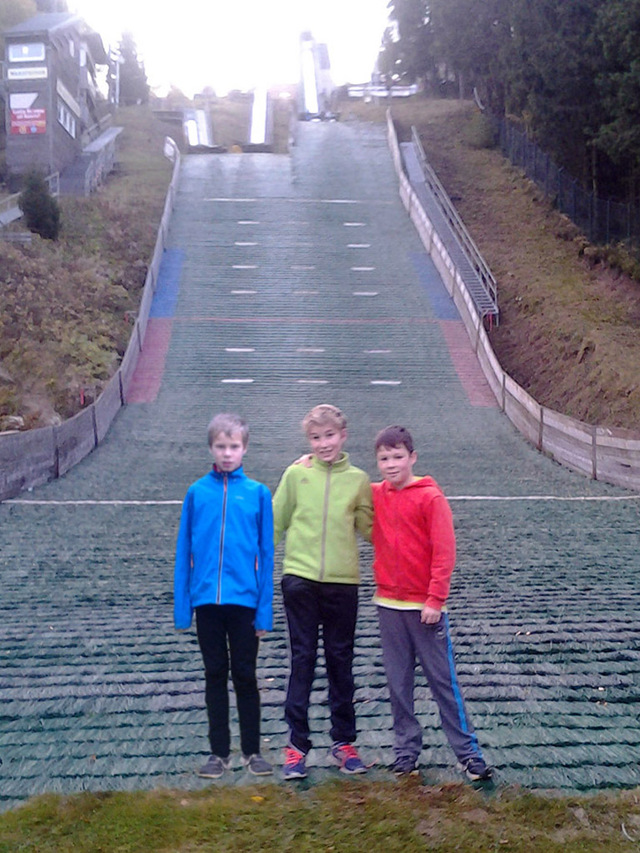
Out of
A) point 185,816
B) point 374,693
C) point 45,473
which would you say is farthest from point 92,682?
point 45,473

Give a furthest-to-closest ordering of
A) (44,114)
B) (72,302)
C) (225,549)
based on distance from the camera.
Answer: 1. (44,114)
2. (72,302)
3. (225,549)

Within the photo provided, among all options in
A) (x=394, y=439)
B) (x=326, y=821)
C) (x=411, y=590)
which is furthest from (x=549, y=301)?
(x=326, y=821)

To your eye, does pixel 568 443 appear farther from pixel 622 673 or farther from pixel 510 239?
pixel 510 239

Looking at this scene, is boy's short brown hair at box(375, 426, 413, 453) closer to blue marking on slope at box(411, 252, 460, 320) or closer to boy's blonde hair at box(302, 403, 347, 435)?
boy's blonde hair at box(302, 403, 347, 435)

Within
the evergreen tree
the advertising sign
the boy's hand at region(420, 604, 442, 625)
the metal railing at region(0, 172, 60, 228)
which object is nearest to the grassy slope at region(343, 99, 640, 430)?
the boy's hand at region(420, 604, 442, 625)

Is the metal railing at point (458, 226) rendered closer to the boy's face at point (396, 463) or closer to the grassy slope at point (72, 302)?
the grassy slope at point (72, 302)

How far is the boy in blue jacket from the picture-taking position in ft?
12.0

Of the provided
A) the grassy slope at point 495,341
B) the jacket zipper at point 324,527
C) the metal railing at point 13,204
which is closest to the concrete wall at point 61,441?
the grassy slope at point 495,341

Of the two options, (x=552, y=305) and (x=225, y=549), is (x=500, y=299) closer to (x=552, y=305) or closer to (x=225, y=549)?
(x=552, y=305)

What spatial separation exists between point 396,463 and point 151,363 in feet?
54.0

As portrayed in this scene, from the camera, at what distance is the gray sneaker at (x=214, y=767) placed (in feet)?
11.7

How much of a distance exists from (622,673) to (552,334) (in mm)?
15306

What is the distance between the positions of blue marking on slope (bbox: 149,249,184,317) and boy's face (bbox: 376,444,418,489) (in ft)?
61.4

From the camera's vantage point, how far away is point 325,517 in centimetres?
382
